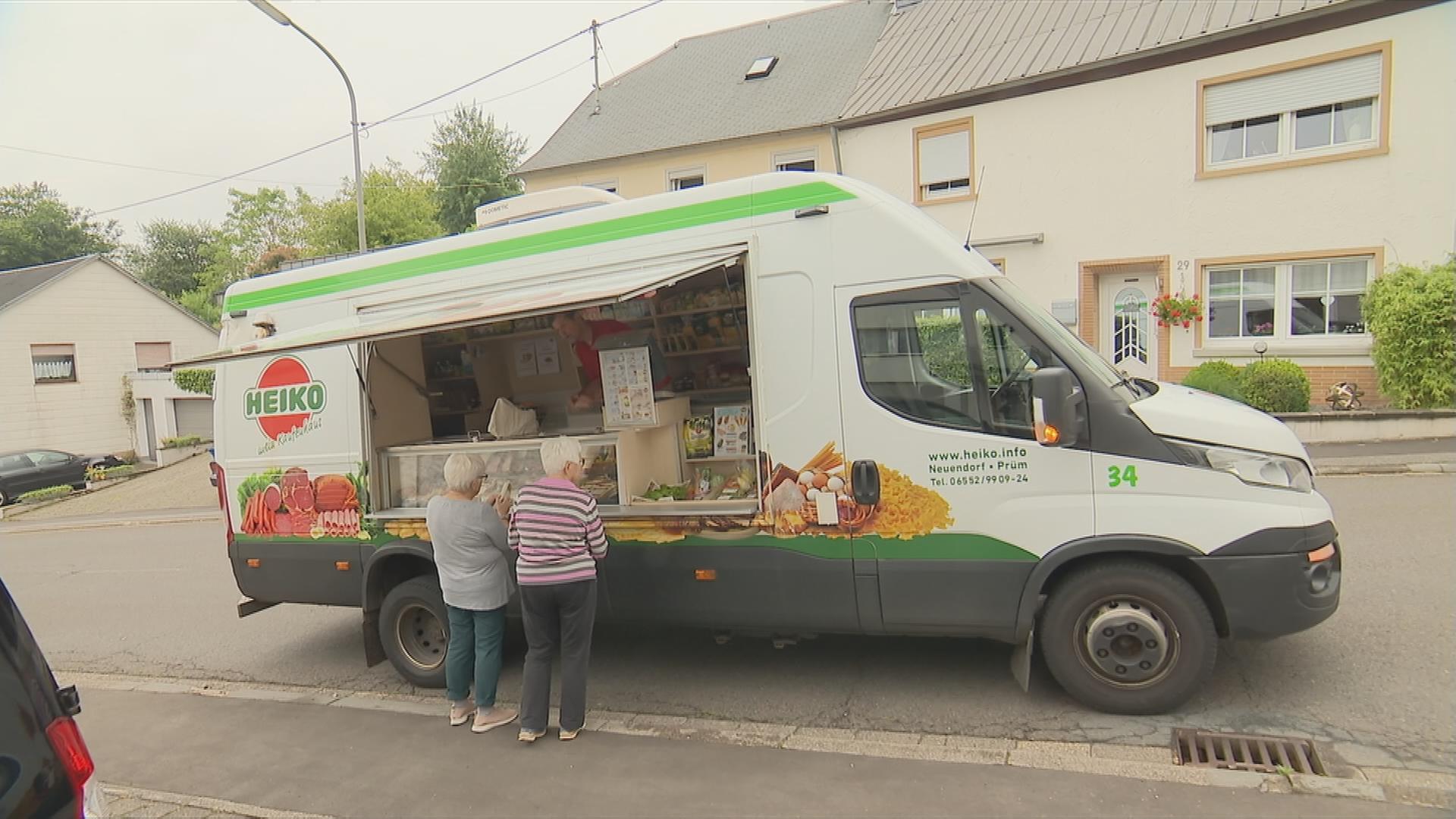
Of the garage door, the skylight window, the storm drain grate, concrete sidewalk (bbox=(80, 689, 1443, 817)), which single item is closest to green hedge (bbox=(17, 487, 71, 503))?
the garage door

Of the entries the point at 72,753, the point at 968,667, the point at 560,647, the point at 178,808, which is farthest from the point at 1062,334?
the point at 178,808

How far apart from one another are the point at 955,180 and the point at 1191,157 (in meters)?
4.10

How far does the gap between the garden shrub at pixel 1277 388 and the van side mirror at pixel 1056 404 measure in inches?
390

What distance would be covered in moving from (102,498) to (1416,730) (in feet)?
82.1

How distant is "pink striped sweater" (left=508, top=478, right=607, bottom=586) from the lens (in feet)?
14.5

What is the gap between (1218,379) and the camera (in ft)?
40.6

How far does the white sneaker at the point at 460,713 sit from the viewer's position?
16.3 ft

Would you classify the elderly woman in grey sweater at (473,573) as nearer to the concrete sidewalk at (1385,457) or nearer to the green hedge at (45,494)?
the concrete sidewalk at (1385,457)

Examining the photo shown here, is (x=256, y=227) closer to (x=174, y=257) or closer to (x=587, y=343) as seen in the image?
(x=174, y=257)

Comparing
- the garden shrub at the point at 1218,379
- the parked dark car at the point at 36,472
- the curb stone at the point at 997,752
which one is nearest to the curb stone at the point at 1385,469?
the garden shrub at the point at 1218,379

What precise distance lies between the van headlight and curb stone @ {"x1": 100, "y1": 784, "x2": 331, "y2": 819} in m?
4.50

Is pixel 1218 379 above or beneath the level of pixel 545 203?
beneath

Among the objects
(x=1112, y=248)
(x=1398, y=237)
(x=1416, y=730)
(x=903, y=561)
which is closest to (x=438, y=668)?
(x=903, y=561)

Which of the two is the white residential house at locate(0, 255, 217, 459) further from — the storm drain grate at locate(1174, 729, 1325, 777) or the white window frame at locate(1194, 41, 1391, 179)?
the storm drain grate at locate(1174, 729, 1325, 777)
